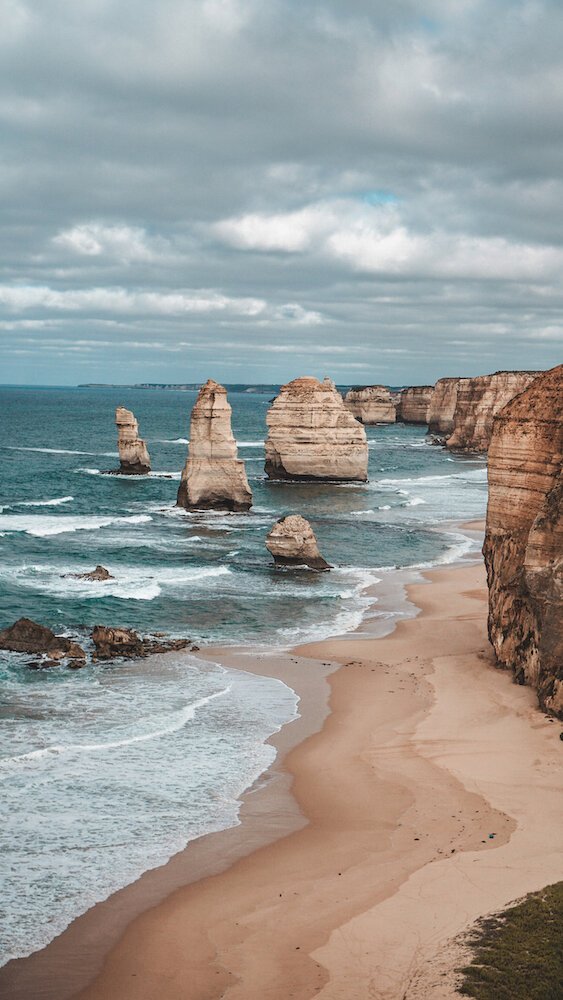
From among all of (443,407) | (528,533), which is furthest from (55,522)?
(443,407)

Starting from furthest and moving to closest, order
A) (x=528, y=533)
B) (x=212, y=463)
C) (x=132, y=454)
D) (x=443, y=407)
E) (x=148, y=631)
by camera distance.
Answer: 1. (x=443, y=407)
2. (x=132, y=454)
3. (x=212, y=463)
4. (x=148, y=631)
5. (x=528, y=533)

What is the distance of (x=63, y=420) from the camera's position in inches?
6998

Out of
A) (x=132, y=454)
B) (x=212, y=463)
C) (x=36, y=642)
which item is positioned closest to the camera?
(x=36, y=642)

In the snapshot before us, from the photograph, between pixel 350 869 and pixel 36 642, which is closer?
pixel 350 869

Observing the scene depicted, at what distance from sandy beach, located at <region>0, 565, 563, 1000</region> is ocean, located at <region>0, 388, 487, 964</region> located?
0.79m

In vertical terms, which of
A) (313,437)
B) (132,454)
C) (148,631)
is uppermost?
(313,437)

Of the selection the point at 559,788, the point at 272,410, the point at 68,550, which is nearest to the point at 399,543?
the point at 68,550

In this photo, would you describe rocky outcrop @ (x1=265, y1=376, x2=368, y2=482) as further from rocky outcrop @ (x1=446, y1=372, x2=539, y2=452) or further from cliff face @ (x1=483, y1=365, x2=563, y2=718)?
cliff face @ (x1=483, y1=365, x2=563, y2=718)

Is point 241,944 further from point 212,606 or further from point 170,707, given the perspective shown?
point 212,606

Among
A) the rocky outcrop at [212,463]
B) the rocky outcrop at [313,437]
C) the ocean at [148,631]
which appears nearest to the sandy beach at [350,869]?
the ocean at [148,631]

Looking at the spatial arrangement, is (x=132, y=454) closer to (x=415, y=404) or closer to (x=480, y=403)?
(x=480, y=403)

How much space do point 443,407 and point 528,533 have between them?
118 m

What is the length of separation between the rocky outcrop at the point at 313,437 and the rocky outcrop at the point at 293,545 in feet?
102

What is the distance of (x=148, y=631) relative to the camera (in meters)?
31.8
